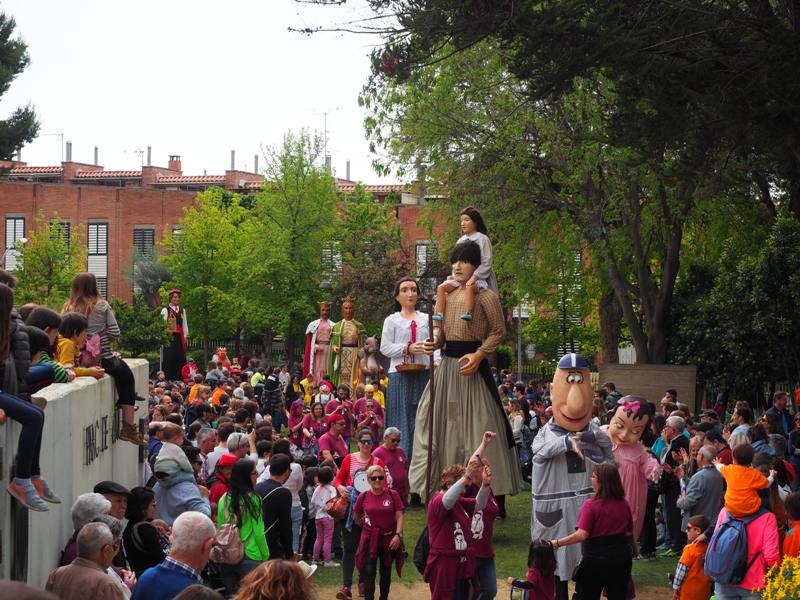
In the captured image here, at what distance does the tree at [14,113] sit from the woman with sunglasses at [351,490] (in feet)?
83.2

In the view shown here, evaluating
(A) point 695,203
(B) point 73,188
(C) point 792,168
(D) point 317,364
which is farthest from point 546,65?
(B) point 73,188

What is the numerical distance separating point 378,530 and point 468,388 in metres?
3.66

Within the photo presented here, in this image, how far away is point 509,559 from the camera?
14.2 metres

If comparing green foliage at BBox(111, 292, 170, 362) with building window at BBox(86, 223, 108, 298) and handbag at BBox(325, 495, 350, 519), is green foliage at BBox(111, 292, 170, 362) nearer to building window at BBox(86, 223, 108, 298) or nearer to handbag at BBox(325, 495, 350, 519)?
building window at BBox(86, 223, 108, 298)

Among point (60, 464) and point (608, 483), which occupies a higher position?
point (60, 464)

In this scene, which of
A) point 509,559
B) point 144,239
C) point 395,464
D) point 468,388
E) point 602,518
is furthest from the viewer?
point 144,239

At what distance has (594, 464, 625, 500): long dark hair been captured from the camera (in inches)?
412

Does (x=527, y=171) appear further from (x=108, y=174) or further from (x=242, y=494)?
(x=108, y=174)

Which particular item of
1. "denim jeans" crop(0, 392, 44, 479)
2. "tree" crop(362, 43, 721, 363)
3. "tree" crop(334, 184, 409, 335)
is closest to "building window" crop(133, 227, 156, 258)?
"tree" crop(334, 184, 409, 335)

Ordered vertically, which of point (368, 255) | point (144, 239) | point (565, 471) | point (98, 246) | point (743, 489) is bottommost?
point (565, 471)

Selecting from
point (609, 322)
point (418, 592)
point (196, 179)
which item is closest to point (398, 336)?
point (418, 592)

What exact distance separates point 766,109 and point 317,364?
584 inches

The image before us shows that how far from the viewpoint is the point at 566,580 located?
1183 centimetres

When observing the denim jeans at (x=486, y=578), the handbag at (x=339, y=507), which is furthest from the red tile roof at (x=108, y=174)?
the denim jeans at (x=486, y=578)
